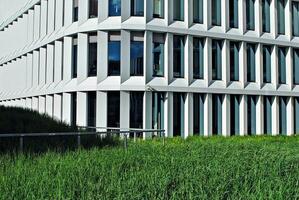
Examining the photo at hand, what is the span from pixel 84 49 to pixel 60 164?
18.6 meters

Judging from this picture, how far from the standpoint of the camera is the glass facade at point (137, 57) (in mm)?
27344

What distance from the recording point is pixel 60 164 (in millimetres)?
10203

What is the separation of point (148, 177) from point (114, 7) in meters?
21.0

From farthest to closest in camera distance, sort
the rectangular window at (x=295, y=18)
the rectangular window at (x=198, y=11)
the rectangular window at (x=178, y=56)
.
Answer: the rectangular window at (x=295, y=18) < the rectangular window at (x=198, y=11) < the rectangular window at (x=178, y=56)

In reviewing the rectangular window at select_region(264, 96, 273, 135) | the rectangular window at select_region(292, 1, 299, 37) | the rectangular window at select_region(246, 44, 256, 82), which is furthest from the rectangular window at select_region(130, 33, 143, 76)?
the rectangular window at select_region(292, 1, 299, 37)

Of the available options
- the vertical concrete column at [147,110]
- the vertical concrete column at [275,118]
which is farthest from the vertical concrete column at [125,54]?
the vertical concrete column at [275,118]

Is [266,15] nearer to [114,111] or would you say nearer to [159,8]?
[159,8]

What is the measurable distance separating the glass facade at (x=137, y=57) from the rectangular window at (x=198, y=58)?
4.13 m

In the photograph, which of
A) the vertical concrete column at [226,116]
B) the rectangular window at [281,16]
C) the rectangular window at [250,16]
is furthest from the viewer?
the rectangular window at [281,16]

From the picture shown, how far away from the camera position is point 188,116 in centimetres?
2831

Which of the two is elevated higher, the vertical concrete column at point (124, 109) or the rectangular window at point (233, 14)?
the rectangular window at point (233, 14)

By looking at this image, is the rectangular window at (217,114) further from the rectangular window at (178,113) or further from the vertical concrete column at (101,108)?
the vertical concrete column at (101,108)

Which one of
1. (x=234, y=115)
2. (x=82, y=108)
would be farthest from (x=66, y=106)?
(x=234, y=115)

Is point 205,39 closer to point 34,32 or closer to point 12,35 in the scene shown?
point 34,32
